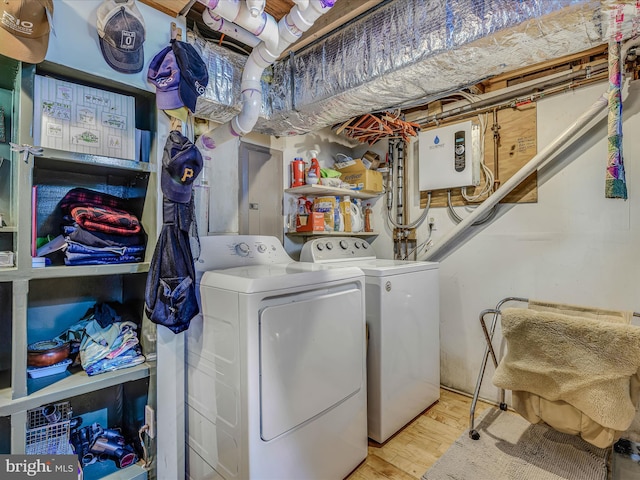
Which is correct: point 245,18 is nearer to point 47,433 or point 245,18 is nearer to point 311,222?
point 311,222

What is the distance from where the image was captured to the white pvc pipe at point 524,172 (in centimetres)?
195

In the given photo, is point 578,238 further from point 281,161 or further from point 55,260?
point 55,260

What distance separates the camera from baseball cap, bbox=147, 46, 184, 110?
140 cm

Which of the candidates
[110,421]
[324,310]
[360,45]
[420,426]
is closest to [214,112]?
[360,45]

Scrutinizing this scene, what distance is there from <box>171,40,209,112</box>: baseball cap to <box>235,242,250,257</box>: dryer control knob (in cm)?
77

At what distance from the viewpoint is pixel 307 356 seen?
58.4 inches

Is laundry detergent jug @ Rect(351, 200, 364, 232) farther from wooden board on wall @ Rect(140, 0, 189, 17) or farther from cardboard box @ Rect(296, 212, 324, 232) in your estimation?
wooden board on wall @ Rect(140, 0, 189, 17)

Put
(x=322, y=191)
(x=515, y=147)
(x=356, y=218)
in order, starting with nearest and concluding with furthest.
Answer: (x=515, y=147)
(x=322, y=191)
(x=356, y=218)

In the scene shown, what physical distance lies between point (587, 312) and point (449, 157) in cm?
141

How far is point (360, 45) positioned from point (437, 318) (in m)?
1.93

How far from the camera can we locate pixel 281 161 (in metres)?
2.68

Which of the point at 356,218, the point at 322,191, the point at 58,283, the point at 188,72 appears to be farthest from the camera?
the point at 356,218

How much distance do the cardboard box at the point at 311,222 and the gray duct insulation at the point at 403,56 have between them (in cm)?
67

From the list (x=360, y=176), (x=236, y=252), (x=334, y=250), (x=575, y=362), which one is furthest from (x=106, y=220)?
(x=575, y=362)
